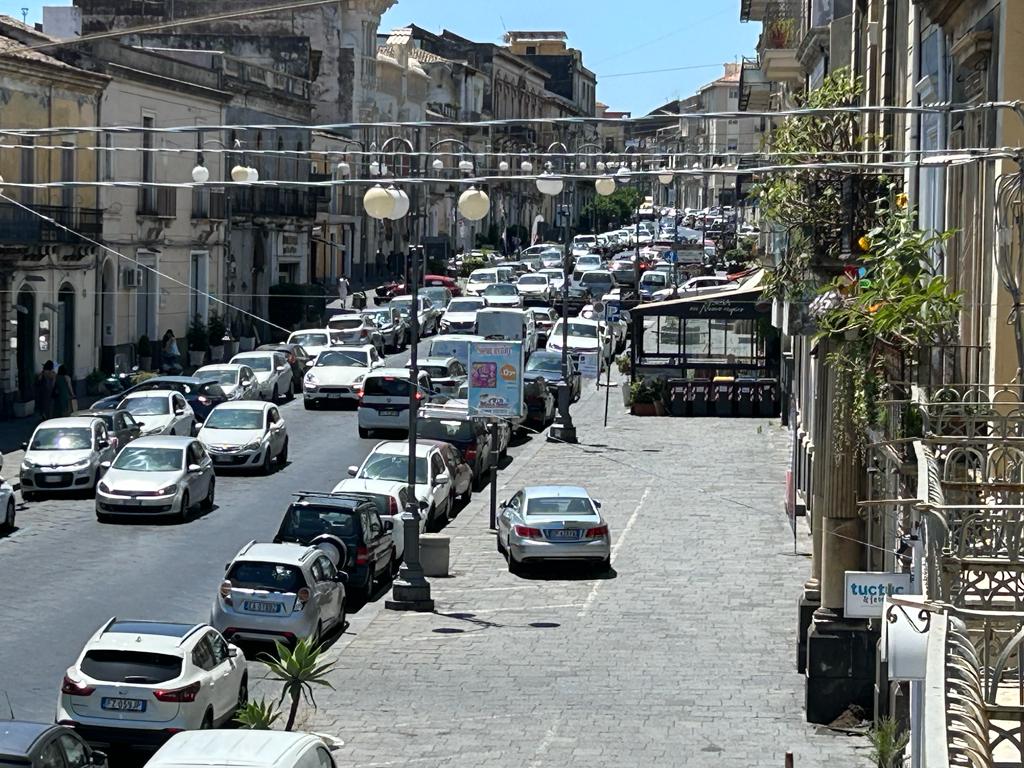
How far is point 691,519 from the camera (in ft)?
107

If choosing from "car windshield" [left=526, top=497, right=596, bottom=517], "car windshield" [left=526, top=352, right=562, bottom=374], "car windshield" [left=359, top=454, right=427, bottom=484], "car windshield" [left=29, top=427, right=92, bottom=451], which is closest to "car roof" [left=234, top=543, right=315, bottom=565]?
"car windshield" [left=526, top=497, right=596, bottom=517]

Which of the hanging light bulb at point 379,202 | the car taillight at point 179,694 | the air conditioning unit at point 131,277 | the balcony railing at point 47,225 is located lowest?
the car taillight at point 179,694

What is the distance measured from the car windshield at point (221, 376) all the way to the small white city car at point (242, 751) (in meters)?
29.5

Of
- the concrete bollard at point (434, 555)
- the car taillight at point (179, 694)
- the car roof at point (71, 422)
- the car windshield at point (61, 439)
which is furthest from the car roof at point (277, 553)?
the car roof at point (71, 422)

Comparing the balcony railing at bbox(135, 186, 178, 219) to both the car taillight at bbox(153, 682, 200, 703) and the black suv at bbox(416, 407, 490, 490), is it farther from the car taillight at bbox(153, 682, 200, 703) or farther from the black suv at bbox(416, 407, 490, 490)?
the car taillight at bbox(153, 682, 200, 703)

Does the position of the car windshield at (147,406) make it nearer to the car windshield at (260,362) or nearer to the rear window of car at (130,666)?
the car windshield at (260,362)

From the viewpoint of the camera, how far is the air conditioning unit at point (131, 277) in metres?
52.2

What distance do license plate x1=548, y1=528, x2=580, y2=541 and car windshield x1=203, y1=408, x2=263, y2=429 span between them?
10582mm

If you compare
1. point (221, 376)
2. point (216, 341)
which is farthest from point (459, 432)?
point (216, 341)

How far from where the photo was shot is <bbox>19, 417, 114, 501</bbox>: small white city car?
107 ft

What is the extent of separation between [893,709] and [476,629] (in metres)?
7.87

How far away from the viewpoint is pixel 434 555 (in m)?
27.9

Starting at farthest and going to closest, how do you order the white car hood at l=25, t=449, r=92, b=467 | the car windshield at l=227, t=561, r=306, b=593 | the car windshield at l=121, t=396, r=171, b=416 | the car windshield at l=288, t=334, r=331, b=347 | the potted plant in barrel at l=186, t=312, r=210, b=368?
the potted plant in barrel at l=186, t=312, r=210, b=368 < the car windshield at l=288, t=334, r=331, b=347 < the car windshield at l=121, t=396, r=171, b=416 < the white car hood at l=25, t=449, r=92, b=467 < the car windshield at l=227, t=561, r=306, b=593

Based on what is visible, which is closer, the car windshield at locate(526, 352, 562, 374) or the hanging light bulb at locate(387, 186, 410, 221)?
the hanging light bulb at locate(387, 186, 410, 221)
